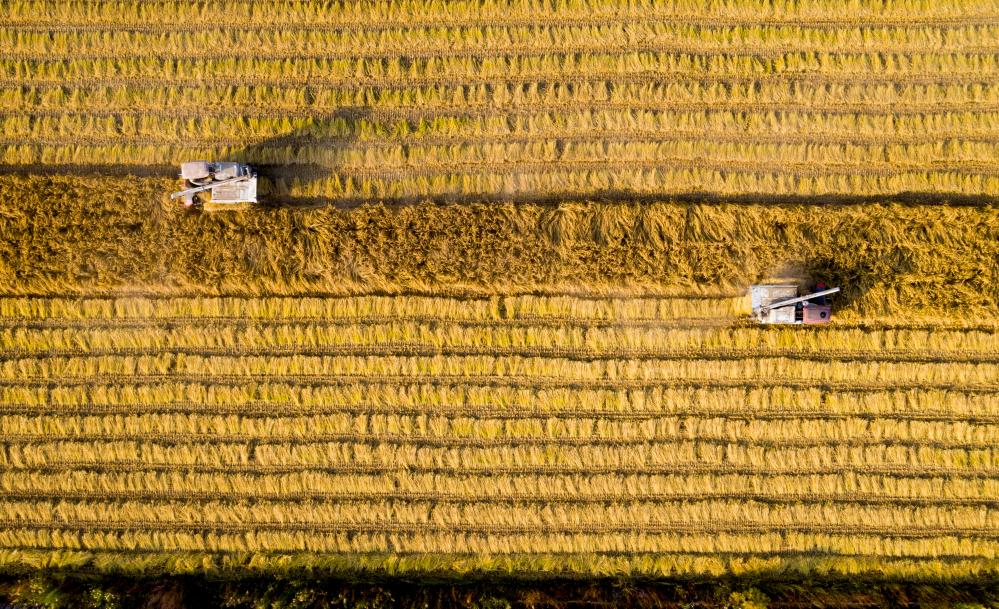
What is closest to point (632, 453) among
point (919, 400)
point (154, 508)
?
point (919, 400)

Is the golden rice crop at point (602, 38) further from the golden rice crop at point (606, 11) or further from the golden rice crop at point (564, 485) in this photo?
the golden rice crop at point (564, 485)

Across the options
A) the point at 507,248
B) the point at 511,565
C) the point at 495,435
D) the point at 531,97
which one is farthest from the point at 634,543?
the point at 531,97

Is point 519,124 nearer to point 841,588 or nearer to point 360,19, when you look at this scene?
point 360,19

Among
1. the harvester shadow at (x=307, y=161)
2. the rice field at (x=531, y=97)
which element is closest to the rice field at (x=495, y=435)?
the harvester shadow at (x=307, y=161)

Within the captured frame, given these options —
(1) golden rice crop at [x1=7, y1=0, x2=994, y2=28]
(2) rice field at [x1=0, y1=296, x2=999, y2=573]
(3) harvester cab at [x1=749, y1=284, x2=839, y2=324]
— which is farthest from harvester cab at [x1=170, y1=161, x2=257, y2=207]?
(3) harvester cab at [x1=749, y1=284, x2=839, y2=324]

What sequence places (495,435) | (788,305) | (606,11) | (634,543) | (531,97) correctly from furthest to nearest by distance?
(606,11) → (531,97) → (495,435) → (634,543) → (788,305)

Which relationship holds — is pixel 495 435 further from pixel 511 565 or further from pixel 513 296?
pixel 513 296
